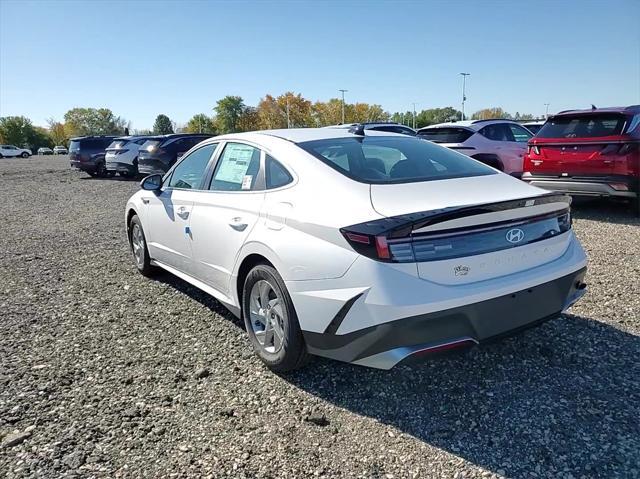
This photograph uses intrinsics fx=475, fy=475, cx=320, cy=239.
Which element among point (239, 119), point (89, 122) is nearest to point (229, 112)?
point (239, 119)

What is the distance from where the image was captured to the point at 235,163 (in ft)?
12.0

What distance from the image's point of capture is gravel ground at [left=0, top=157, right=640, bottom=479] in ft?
7.50

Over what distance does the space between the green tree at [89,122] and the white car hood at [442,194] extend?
417 feet

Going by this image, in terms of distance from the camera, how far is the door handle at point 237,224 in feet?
10.4

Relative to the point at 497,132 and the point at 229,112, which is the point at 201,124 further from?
the point at 497,132

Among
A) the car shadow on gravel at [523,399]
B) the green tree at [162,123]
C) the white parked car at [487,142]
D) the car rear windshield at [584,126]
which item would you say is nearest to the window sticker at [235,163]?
the car shadow on gravel at [523,399]

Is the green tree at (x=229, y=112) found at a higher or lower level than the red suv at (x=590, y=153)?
higher

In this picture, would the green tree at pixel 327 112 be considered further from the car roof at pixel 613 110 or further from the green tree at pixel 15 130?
the car roof at pixel 613 110

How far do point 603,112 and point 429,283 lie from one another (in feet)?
21.0

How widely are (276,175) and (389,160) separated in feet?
2.59

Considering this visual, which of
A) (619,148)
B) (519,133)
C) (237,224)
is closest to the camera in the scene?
(237,224)

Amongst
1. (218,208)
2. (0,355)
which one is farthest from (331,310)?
(0,355)

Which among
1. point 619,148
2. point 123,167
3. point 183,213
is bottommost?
point 123,167

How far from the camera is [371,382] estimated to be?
298 centimetres
